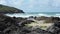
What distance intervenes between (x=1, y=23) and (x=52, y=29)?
3.00 metres

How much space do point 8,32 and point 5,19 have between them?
2.73 metres

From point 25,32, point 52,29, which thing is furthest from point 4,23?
point 52,29

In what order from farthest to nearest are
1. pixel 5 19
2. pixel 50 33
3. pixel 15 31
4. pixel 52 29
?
pixel 5 19 → pixel 52 29 → pixel 50 33 → pixel 15 31

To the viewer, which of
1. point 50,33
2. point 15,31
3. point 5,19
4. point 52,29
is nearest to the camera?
point 15,31

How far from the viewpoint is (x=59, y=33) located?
11.6 m

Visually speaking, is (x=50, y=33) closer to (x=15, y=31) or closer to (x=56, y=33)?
(x=56, y=33)

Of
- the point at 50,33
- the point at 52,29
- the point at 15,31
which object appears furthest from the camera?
the point at 52,29

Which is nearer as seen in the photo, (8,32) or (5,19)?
(8,32)

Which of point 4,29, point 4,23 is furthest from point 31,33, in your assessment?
point 4,23

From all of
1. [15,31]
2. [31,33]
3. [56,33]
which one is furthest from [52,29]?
[15,31]

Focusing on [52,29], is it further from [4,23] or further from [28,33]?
[4,23]

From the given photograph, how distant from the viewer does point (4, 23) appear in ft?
41.2

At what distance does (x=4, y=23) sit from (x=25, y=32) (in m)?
1.90

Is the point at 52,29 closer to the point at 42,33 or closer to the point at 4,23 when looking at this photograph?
the point at 42,33
